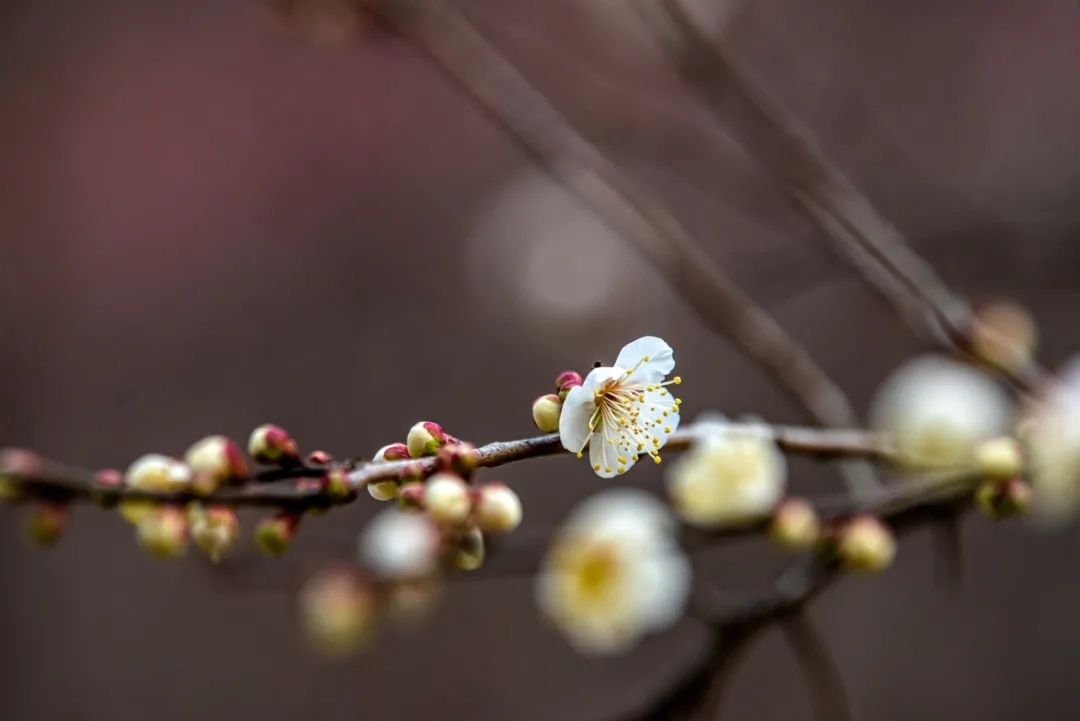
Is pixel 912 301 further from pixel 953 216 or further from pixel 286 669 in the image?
pixel 286 669

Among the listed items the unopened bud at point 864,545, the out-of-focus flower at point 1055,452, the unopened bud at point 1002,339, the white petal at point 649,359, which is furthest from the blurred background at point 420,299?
the white petal at point 649,359

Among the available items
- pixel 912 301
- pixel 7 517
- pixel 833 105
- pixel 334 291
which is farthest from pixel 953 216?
pixel 7 517

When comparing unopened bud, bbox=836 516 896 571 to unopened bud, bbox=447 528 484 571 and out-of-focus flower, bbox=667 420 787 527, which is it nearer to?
out-of-focus flower, bbox=667 420 787 527

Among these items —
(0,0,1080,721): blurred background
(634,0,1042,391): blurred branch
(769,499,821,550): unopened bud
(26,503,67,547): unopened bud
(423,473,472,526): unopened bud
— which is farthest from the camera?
(0,0,1080,721): blurred background

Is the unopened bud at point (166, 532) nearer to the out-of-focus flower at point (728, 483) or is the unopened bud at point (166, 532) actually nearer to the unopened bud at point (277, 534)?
the unopened bud at point (277, 534)

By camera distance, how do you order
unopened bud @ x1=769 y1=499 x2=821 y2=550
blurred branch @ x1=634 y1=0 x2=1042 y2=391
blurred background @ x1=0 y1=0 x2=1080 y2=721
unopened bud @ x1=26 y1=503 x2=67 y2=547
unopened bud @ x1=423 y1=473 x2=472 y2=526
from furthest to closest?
blurred background @ x1=0 y1=0 x2=1080 y2=721
blurred branch @ x1=634 y1=0 x2=1042 y2=391
unopened bud @ x1=769 y1=499 x2=821 y2=550
unopened bud @ x1=26 y1=503 x2=67 y2=547
unopened bud @ x1=423 y1=473 x2=472 y2=526

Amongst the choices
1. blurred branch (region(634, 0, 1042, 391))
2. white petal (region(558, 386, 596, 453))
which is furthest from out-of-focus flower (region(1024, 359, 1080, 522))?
white petal (region(558, 386, 596, 453))

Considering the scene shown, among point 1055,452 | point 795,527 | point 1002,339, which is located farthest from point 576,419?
point 1002,339

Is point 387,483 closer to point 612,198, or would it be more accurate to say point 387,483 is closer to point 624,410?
point 624,410
